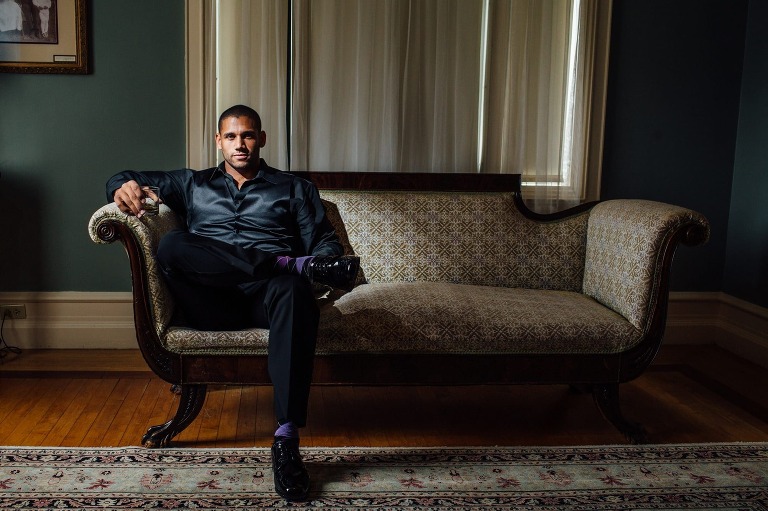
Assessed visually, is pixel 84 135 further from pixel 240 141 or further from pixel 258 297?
pixel 258 297

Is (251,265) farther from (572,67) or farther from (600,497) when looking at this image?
(572,67)

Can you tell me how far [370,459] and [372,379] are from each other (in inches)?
10.7

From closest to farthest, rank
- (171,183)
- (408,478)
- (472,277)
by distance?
(408,478), (171,183), (472,277)

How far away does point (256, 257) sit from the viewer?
7.03 feet

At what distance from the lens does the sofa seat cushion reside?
2.27 m

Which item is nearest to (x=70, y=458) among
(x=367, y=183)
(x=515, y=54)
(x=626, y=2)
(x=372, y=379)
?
(x=372, y=379)

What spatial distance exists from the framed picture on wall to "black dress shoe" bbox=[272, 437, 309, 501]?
85.0 inches

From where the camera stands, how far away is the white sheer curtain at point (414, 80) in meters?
3.24

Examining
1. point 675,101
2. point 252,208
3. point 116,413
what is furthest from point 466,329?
point 675,101

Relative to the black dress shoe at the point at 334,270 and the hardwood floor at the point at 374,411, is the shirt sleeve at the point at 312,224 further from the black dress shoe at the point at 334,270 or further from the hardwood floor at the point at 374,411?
the hardwood floor at the point at 374,411

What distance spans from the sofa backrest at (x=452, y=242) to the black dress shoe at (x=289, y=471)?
100cm

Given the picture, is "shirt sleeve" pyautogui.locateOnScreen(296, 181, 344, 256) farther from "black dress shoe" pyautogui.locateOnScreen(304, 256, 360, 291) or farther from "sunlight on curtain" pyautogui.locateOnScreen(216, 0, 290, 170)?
"sunlight on curtain" pyautogui.locateOnScreen(216, 0, 290, 170)

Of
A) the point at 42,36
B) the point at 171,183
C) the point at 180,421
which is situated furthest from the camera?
the point at 42,36

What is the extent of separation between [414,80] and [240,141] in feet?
3.71
